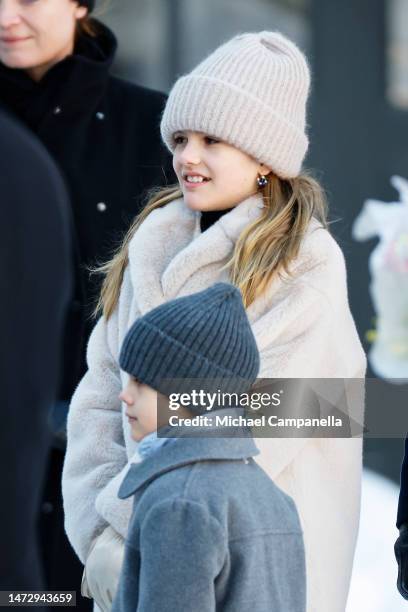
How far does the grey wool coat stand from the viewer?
6.66 ft

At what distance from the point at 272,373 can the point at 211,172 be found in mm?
388

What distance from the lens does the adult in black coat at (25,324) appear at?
1521mm

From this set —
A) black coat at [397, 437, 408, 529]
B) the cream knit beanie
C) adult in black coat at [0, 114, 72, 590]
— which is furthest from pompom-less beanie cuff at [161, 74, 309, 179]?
adult in black coat at [0, 114, 72, 590]

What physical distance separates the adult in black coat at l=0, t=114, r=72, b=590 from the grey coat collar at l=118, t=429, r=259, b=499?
57 centimetres

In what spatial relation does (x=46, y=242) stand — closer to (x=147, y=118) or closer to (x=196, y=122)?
(x=196, y=122)

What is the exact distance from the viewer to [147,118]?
322 centimetres

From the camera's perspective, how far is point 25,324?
153cm

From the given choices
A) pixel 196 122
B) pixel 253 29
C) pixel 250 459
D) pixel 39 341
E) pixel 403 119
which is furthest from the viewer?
pixel 253 29

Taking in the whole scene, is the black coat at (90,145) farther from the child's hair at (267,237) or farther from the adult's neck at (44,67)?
the child's hair at (267,237)

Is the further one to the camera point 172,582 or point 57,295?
point 172,582

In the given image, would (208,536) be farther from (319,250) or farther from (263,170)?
(263,170)

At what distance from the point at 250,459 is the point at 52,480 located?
3.07 feet

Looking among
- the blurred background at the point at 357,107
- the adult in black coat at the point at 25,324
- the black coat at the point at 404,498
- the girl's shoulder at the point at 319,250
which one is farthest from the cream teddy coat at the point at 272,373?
the blurred background at the point at 357,107

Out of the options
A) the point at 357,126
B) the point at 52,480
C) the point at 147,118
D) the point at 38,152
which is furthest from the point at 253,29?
the point at 38,152
